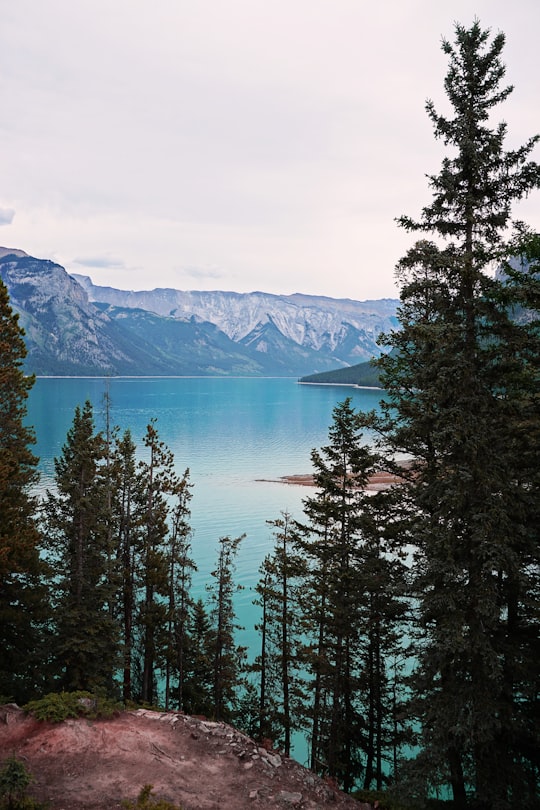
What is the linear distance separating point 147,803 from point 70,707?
474 centimetres

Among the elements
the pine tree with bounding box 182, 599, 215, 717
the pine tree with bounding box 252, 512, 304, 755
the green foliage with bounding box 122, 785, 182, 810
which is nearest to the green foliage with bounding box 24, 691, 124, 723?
the green foliage with bounding box 122, 785, 182, 810

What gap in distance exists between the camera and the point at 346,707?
72.8ft

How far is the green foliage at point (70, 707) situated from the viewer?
14336mm

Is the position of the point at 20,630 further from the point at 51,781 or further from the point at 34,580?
the point at 51,781

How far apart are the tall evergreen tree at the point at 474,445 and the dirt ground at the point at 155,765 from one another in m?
3.70

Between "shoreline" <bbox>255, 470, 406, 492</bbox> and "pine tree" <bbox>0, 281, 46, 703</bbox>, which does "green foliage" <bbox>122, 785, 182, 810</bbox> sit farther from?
"shoreline" <bbox>255, 470, 406, 492</bbox>

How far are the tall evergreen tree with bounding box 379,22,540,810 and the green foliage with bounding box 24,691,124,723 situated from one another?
8588 mm

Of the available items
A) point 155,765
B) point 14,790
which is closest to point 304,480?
point 155,765

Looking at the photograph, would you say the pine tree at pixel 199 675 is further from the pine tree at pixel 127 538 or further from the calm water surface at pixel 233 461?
the calm water surface at pixel 233 461

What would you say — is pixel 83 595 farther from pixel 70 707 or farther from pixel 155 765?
pixel 155 765

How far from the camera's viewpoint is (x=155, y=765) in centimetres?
1315

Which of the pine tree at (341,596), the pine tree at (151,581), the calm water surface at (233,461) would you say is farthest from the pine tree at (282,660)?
the calm water surface at (233,461)

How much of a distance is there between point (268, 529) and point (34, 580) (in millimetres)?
37667

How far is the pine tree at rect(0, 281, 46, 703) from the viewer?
19.0 metres
